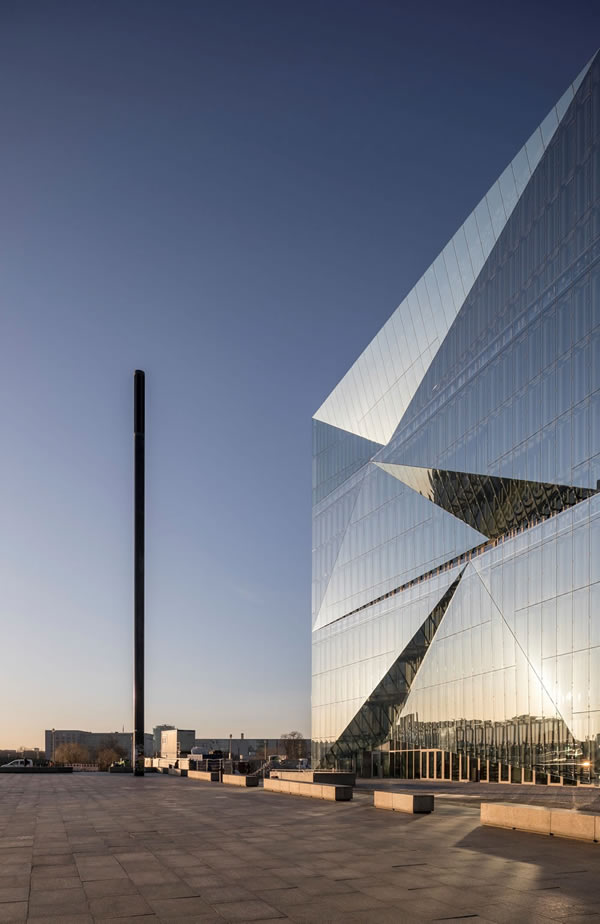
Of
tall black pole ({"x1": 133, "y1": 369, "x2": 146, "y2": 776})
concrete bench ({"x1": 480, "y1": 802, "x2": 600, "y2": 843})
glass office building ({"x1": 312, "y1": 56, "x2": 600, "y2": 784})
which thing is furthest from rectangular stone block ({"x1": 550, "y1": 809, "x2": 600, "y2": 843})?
tall black pole ({"x1": 133, "y1": 369, "x2": 146, "y2": 776})

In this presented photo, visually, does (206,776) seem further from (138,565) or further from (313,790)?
(313,790)

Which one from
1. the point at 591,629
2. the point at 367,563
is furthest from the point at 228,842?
the point at 367,563

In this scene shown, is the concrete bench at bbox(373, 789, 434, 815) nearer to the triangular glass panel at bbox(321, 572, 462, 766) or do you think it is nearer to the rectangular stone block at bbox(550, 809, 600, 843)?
the rectangular stone block at bbox(550, 809, 600, 843)

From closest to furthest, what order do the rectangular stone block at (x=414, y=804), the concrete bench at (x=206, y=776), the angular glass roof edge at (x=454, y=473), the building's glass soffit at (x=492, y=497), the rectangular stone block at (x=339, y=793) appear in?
the rectangular stone block at (x=414, y=804) → the rectangular stone block at (x=339, y=793) → the angular glass roof edge at (x=454, y=473) → the building's glass soffit at (x=492, y=497) → the concrete bench at (x=206, y=776)

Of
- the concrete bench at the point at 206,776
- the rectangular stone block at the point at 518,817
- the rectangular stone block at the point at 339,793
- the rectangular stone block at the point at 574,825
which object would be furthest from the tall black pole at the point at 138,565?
the rectangular stone block at the point at 574,825

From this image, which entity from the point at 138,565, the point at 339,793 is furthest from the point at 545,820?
the point at 138,565

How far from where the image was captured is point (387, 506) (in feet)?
159

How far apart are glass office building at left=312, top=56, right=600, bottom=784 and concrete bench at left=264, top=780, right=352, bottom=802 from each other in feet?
25.5

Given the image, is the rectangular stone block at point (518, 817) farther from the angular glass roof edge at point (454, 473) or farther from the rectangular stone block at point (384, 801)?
the angular glass roof edge at point (454, 473)

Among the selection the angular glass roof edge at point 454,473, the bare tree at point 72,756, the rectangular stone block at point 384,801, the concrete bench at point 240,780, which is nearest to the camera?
the rectangular stone block at point 384,801

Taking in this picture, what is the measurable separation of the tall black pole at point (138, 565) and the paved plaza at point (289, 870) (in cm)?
2410

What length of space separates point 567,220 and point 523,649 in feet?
49.4

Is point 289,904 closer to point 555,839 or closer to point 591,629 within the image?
point 555,839

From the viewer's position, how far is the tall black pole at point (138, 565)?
4434cm
